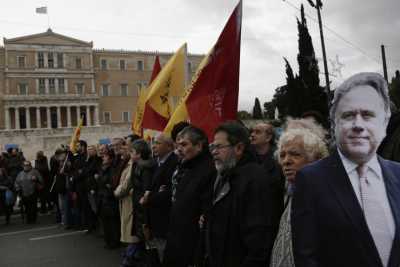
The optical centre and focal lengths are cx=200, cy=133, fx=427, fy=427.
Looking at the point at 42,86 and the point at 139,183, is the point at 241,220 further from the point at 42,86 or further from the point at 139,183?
the point at 42,86

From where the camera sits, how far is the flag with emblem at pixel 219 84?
413 cm

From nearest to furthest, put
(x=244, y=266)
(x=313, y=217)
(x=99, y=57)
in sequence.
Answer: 1. (x=313, y=217)
2. (x=244, y=266)
3. (x=99, y=57)

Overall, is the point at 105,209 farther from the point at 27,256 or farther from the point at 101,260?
the point at 27,256

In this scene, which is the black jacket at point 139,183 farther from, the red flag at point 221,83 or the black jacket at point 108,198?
the black jacket at point 108,198

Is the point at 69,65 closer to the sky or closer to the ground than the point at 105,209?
closer to the sky

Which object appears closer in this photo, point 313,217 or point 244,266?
point 313,217

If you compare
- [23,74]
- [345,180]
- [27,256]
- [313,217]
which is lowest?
[27,256]

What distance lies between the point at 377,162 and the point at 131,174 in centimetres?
445

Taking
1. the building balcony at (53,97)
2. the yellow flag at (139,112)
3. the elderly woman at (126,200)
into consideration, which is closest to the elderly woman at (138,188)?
the elderly woman at (126,200)

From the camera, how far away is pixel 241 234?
2594 millimetres

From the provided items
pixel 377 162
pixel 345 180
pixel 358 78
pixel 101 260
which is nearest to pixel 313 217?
pixel 345 180

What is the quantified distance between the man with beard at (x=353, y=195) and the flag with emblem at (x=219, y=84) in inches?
97.1

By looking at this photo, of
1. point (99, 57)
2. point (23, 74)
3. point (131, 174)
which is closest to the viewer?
point (131, 174)

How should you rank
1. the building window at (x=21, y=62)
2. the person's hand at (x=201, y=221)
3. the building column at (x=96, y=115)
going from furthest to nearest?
the building column at (x=96, y=115)
the building window at (x=21, y=62)
the person's hand at (x=201, y=221)
